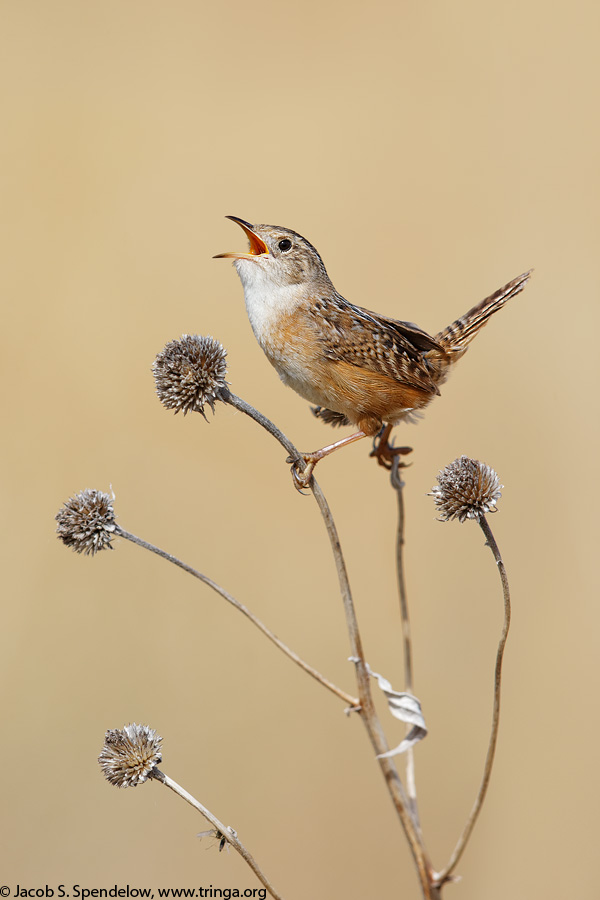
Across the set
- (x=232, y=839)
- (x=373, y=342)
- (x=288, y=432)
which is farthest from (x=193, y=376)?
(x=288, y=432)

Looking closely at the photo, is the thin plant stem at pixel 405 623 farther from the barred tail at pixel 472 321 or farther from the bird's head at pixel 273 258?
the bird's head at pixel 273 258

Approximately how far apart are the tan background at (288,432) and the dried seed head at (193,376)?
10.1 ft

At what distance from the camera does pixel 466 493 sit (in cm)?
213

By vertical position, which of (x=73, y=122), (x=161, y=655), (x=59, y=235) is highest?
(x=73, y=122)

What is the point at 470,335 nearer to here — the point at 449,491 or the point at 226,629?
the point at 449,491

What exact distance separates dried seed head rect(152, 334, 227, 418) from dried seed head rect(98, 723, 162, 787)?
860 millimetres

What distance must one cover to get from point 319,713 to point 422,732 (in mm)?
3069

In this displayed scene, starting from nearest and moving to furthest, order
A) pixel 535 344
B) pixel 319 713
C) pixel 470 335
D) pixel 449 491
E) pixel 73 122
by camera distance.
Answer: pixel 449 491 < pixel 470 335 < pixel 319 713 < pixel 535 344 < pixel 73 122

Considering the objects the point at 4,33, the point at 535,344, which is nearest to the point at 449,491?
the point at 535,344

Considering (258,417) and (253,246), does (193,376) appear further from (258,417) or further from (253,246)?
(253,246)

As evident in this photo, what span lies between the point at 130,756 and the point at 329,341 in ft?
4.92

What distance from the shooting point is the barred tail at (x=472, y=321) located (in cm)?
312

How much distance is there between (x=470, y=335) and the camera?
3201mm

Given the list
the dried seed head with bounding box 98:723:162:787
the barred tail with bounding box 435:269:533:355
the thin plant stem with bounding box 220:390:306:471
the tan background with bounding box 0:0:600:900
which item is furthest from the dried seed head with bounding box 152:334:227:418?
Answer: the tan background with bounding box 0:0:600:900
